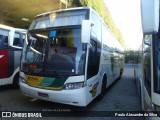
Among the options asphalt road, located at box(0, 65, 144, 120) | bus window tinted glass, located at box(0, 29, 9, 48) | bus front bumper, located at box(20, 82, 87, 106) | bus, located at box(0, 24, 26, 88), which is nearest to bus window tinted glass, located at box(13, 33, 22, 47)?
bus, located at box(0, 24, 26, 88)

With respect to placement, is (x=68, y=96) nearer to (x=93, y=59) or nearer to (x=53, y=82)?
(x=53, y=82)

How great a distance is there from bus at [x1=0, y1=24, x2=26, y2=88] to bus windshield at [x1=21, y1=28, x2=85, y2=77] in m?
2.23

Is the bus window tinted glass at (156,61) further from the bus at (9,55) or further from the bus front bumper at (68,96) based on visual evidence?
the bus at (9,55)

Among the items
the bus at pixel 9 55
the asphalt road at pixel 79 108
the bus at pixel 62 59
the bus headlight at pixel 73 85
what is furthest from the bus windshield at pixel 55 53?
the bus at pixel 9 55

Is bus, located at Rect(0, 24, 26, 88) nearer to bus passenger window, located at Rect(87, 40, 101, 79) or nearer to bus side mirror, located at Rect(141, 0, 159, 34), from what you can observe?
bus passenger window, located at Rect(87, 40, 101, 79)


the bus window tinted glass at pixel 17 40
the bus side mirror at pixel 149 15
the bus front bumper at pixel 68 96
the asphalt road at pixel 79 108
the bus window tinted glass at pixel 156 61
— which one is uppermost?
the bus window tinted glass at pixel 17 40

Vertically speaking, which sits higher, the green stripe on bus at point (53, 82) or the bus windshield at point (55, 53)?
the bus windshield at point (55, 53)

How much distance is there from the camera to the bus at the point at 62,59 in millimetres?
5539

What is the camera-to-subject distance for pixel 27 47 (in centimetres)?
659

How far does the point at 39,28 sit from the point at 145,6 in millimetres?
4158

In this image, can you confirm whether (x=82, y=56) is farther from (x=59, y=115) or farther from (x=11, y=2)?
(x=11, y=2)

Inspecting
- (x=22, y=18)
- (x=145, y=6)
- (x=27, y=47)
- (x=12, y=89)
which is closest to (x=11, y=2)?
(x=22, y=18)

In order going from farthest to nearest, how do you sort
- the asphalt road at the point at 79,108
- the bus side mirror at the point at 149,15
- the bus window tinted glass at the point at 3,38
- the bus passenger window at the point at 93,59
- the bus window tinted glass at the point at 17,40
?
the bus window tinted glass at the point at 17,40 → the bus window tinted glass at the point at 3,38 → the asphalt road at the point at 79,108 → the bus passenger window at the point at 93,59 → the bus side mirror at the point at 149,15

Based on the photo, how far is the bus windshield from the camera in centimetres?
568
